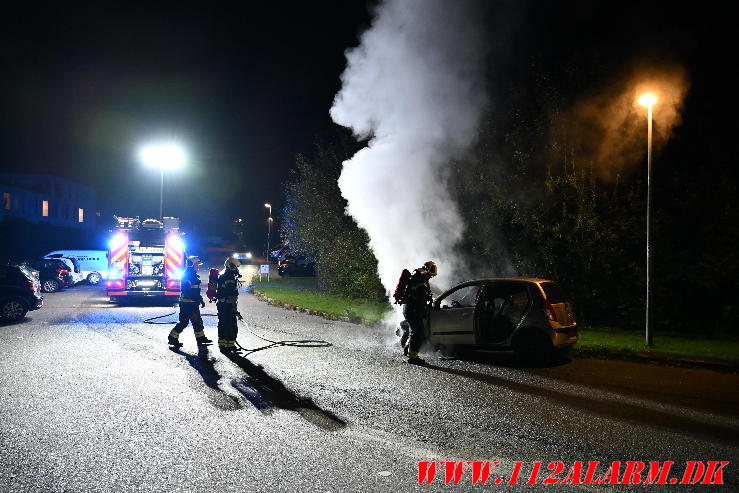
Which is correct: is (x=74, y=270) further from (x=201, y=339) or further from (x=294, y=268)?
(x=201, y=339)

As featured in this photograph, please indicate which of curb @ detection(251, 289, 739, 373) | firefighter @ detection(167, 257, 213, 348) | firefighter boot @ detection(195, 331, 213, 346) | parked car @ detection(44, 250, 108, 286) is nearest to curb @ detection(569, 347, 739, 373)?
curb @ detection(251, 289, 739, 373)

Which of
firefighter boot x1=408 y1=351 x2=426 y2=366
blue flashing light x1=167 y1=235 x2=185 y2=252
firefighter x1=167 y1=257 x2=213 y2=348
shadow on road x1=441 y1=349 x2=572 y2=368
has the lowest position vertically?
shadow on road x1=441 y1=349 x2=572 y2=368

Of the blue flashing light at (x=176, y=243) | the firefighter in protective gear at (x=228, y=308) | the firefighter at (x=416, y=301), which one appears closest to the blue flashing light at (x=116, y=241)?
the blue flashing light at (x=176, y=243)

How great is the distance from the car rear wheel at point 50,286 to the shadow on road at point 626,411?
23.0m

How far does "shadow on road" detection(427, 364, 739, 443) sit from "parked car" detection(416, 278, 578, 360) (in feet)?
4.34

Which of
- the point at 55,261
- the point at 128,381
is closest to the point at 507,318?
the point at 128,381

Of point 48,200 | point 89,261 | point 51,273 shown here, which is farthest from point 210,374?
point 48,200

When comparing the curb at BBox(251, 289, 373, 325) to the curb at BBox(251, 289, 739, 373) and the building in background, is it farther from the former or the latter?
the building in background

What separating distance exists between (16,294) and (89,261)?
16221 mm

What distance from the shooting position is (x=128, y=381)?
7.83m

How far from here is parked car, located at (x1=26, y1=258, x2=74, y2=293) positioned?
25.6 meters

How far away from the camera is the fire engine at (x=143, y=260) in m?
19.3

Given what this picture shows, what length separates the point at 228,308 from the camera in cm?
1088

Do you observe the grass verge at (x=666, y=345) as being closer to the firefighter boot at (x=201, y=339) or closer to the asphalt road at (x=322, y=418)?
the asphalt road at (x=322, y=418)
